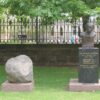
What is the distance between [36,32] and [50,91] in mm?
8691

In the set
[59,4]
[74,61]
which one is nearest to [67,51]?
[74,61]

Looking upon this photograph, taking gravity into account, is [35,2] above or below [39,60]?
above

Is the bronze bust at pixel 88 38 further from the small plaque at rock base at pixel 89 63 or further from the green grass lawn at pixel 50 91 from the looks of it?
the green grass lawn at pixel 50 91

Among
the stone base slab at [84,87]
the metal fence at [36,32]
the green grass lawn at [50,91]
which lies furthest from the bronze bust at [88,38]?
the metal fence at [36,32]

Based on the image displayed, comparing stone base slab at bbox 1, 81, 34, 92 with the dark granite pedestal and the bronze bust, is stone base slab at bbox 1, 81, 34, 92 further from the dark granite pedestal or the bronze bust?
the bronze bust

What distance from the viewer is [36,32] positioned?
72.1 feet

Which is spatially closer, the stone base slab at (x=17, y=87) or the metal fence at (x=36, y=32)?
the stone base slab at (x=17, y=87)

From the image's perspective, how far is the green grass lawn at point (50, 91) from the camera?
12586mm

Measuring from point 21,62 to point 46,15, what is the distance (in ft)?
5.49

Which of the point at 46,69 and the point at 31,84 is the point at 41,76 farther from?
the point at 31,84

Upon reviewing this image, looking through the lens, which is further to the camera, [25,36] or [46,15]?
Answer: [25,36]

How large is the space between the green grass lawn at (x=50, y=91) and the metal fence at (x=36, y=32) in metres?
3.63

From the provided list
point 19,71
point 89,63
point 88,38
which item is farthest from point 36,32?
point 19,71

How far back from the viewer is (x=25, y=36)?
72.5ft
